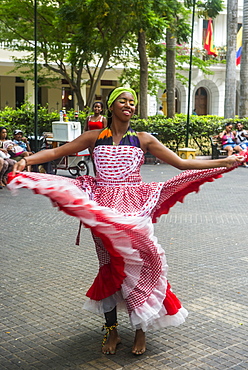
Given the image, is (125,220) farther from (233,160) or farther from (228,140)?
(228,140)

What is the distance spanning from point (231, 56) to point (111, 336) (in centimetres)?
2261

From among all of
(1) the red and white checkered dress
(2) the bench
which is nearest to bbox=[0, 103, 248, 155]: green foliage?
(2) the bench

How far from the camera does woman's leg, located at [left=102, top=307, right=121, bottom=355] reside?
13.5 feet

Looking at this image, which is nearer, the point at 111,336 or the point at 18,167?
the point at 18,167

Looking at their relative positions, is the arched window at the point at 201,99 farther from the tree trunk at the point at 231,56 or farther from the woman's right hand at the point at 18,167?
the woman's right hand at the point at 18,167

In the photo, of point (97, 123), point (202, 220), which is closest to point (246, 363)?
point (202, 220)

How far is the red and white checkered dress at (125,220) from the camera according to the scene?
3621 millimetres

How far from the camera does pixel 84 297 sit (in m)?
5.30

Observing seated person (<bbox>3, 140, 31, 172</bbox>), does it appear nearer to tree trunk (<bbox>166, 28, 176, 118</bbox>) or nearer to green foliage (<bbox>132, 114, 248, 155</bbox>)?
green foliage (<bbox>132, 114, 248, 155</bbox>)

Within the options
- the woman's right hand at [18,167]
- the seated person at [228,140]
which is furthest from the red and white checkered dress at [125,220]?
the seated person at [228,140]

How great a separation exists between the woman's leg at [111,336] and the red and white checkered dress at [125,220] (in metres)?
0.07

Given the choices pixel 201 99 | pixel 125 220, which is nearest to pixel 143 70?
pixel 125 220

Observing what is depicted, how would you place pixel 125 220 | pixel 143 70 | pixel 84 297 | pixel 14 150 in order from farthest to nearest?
pixel 143 70
pixel 14 150
pixel 84 297
pixel 125 220

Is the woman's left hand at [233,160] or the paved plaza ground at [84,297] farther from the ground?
the woman's left hand at [233,160]
